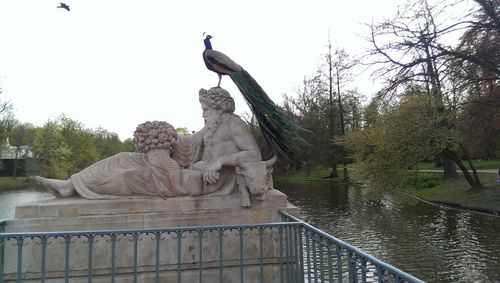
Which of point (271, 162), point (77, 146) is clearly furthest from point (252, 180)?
point (77, 146)

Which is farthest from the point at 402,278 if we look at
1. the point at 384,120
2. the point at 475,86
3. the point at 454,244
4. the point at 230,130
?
the point at 384,120

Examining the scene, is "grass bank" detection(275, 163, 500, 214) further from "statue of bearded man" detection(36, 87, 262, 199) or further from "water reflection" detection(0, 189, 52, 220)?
"statue of bearded man" detection(36, 87, 262, 199)

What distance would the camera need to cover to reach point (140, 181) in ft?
17.4

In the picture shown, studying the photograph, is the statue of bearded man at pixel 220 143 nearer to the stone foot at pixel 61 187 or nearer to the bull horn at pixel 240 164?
the bull horn at pixel 240 164

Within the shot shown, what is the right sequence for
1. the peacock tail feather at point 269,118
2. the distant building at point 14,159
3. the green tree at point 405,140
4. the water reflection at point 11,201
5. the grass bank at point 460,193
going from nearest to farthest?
the peacock tail feather at point 269,118 < the water reflection at point 11,201 < the grass bank at point 460,193 < the green tree at point 405,140 < the distant building at point 14,159

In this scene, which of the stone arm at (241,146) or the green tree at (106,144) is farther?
the green tree at (106,144)

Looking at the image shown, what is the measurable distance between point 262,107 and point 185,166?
1.34 meters

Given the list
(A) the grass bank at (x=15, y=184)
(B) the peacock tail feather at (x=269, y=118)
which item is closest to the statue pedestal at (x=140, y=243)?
(B) the peacock tail feather at (x=269, y=118)

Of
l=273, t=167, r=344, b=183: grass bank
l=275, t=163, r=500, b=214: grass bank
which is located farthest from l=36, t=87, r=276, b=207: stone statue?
l=273, t=167, r=344, b=183: grass bank

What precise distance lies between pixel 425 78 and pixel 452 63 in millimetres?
2695

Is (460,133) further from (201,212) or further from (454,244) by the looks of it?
(201,212)

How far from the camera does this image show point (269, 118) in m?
5.69

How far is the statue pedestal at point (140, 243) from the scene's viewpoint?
15.9 feet

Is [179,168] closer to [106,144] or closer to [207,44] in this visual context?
[207,44]
